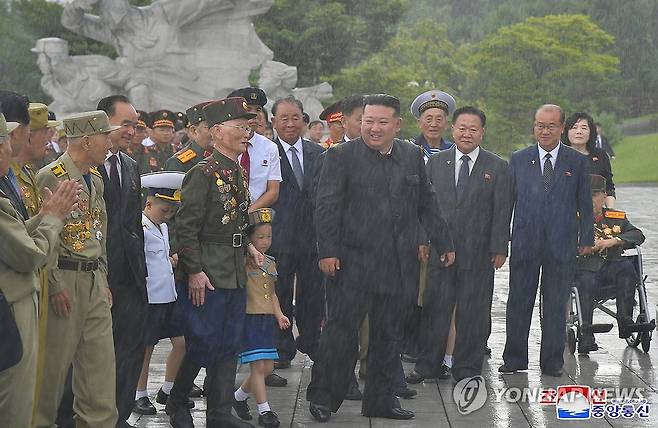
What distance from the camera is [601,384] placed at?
29.2 ft

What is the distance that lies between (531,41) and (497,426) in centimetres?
5125

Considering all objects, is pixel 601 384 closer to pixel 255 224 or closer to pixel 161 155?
pixel 255 224

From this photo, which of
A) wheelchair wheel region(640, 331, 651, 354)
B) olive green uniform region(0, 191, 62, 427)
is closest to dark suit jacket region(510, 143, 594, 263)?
wheelchair wheel region(640, 331, 651, 354)

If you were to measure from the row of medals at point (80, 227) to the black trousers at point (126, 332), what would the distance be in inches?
24.4

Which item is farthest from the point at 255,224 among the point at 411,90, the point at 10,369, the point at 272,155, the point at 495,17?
the point at 495,17

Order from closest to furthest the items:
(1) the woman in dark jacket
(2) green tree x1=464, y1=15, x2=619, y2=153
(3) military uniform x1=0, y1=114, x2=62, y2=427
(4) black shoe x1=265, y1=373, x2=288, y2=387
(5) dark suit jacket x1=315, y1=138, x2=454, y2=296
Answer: (3) military uniform x1=0, y1=114, x2=62, y2=427 < (5) dark suit jacket x1=315, y1=138, x2=454, y2=296 < (4) black shoe x1=265, y1=373, x2=288, y2=387 < (1) the woman in dark jacket < (2) green tree x1=464, y1=15, x2=619, y2=153

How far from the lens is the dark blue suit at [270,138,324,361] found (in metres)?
9.52

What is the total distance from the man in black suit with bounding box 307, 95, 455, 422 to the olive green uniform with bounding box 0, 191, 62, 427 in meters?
Result: 2.51

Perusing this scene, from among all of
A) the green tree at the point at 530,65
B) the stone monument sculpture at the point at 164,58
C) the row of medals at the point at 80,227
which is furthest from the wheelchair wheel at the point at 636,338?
the green tree at the point at 530,65

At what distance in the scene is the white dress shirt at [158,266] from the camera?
7.37 meters

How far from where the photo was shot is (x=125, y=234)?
6.87 m

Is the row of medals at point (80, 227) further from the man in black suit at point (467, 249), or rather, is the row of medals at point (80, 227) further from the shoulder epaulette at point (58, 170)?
the man in black suit at point (467, 249)

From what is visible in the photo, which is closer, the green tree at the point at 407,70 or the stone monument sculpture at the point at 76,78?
the stone monument sculpture at the point at 76,78

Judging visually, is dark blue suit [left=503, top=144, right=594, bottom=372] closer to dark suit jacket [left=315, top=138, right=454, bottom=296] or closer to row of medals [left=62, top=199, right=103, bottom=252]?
dark suit jacket [left=315, top=138, right=454, bottom=296]
